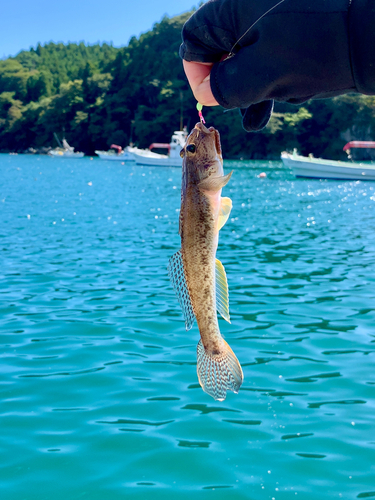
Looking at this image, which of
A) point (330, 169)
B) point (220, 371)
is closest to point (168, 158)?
point (330, 169)

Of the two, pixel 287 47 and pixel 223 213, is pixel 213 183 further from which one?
pixel 287 47

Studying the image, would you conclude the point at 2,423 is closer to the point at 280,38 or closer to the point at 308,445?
the point at 308,445


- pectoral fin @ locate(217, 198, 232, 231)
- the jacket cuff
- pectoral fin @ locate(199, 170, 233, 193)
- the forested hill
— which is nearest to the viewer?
the jacket cuff

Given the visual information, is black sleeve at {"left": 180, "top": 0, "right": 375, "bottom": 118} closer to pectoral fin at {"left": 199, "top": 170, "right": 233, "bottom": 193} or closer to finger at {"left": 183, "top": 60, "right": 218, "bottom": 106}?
finger at {"left": 183, "top": 60, "right": 218, "bottom": 106}

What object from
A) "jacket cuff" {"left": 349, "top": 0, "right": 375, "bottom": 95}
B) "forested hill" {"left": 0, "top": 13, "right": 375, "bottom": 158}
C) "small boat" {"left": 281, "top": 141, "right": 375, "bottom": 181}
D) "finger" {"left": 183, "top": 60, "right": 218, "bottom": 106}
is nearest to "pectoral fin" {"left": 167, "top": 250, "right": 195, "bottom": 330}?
"finger" {"left": 183, "top": 60, "right": 218, "bottom": 106}

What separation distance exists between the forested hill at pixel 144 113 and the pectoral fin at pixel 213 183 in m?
103

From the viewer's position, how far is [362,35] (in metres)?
1.78

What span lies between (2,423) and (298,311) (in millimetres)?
6413

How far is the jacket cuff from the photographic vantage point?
1.77m

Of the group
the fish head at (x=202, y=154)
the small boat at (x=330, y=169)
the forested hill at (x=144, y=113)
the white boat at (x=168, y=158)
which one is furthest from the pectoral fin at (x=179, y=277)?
the forested hill at (x=144, y=113)

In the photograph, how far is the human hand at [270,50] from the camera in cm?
181

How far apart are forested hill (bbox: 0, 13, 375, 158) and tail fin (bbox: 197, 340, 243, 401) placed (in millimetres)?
102746

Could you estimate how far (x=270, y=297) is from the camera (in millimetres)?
12281

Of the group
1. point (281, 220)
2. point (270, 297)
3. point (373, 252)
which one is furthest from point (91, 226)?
point (270, 297)
